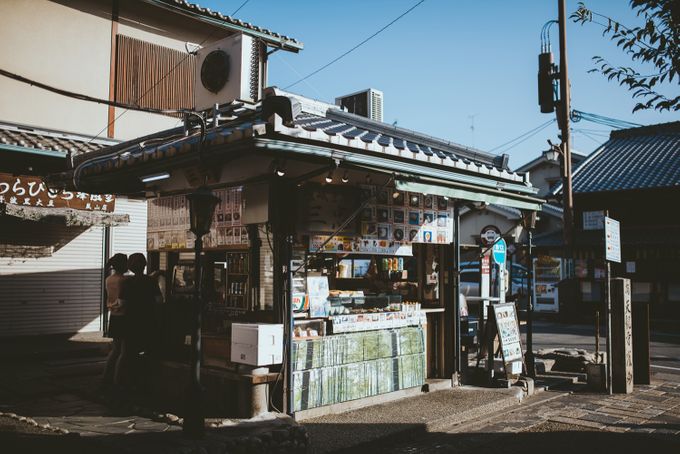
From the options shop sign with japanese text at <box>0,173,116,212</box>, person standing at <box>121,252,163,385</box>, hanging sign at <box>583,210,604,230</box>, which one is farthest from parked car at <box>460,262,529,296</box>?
person standing at <box>121,252,163,385</box>

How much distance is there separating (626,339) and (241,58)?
339 inches

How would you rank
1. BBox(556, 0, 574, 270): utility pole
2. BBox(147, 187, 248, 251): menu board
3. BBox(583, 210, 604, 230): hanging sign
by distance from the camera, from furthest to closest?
BBox(583, 210, 604, 230): hanging sign → BBox(556, 0, 574, 270): utility pole → BBox(147, 187, 248, 251): menu board

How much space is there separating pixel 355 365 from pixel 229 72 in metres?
5.34

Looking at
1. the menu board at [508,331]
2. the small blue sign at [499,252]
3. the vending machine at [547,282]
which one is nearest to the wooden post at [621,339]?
the menu board at [508,331]

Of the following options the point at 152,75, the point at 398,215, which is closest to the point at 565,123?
the point at 398,215

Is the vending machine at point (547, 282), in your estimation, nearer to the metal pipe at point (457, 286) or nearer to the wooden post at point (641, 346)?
the wooden post at point (641, 346)

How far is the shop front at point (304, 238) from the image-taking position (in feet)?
23.2

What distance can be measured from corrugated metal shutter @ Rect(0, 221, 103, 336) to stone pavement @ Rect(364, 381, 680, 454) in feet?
36.5

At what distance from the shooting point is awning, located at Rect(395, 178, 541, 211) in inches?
292

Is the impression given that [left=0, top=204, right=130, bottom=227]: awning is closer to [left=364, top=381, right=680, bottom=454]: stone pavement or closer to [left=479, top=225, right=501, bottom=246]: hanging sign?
[left=479, top=225, right=501, bottom=246]: hanging sign

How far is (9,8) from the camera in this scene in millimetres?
13828

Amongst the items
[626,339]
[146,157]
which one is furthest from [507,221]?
[146,157]

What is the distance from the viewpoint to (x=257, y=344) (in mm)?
6918

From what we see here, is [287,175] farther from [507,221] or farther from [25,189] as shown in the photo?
[507,221]
